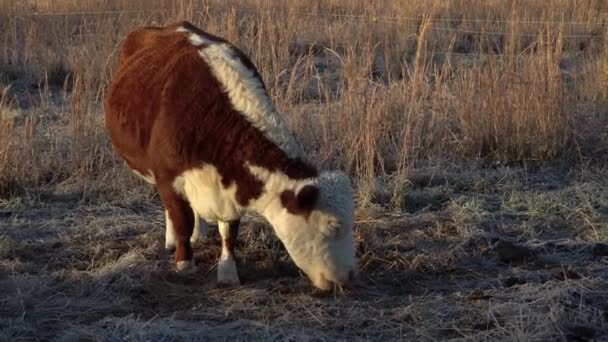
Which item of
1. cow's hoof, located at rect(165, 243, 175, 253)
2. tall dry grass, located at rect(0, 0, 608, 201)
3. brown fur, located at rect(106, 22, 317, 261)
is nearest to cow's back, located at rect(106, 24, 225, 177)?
brown fur, located at rect(106, 22, 317, 261)

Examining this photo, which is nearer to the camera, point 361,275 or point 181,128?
point 181,128

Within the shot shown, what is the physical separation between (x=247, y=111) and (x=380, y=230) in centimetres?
157

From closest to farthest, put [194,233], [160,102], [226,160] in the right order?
[226,160] < [160,102] < [194,233]

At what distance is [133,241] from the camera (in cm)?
556

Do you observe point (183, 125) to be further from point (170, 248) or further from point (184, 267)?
point (170, 248)

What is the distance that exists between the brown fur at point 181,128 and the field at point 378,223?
584 mm

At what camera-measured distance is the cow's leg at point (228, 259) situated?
4.87 m

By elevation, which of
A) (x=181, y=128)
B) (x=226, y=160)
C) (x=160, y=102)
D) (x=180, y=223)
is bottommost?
(x=180, y=223)

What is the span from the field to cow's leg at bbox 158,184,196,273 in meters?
0.11

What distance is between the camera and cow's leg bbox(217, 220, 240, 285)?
4.87m

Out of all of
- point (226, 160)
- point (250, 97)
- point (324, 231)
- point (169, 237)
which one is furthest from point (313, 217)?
point (169, 237)

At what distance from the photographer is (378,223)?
573 centimetres

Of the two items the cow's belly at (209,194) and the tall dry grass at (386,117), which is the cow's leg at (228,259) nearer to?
the cow's belly at (209,194)

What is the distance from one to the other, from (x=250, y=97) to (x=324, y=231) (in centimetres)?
83
